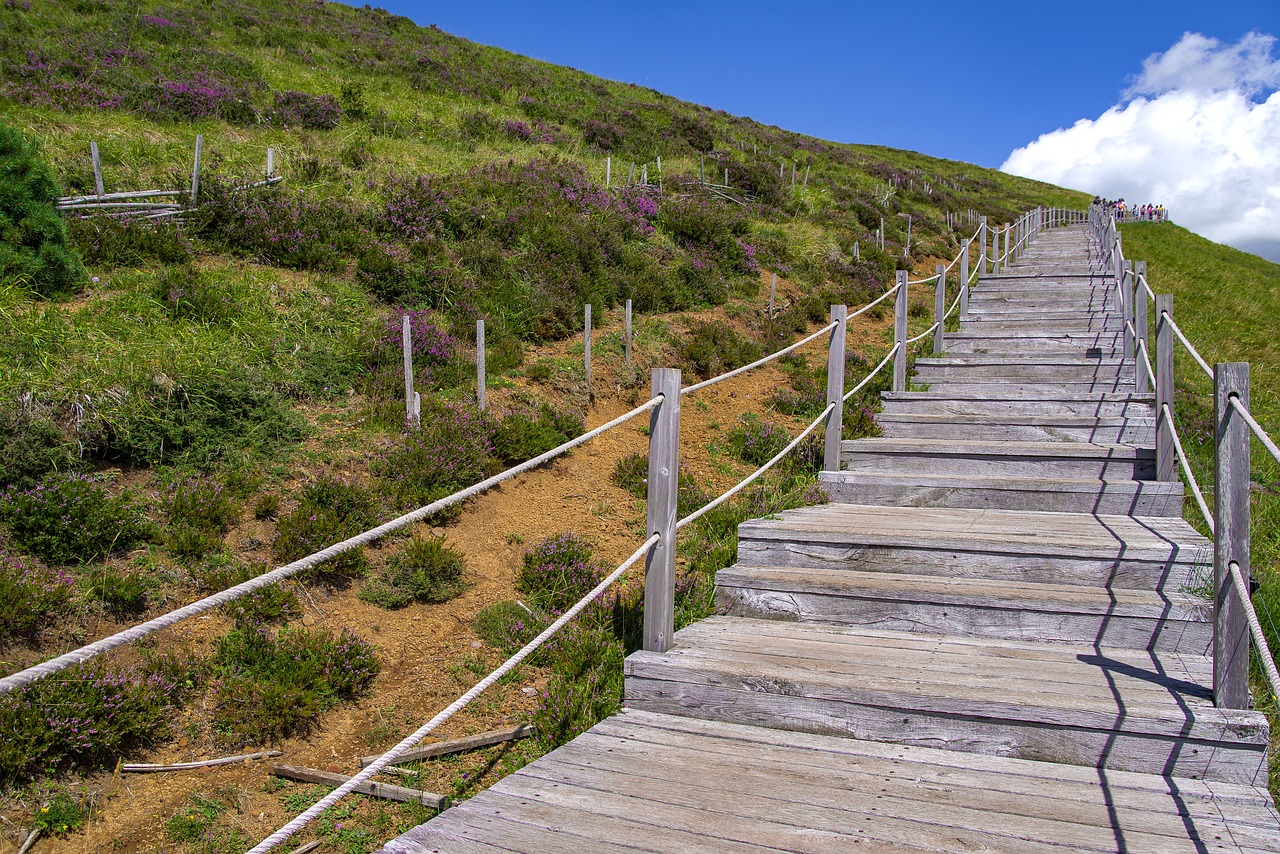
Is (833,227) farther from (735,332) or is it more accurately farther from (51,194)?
(51,194)

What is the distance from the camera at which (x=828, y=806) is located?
2.52m

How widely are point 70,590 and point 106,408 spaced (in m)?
1.92

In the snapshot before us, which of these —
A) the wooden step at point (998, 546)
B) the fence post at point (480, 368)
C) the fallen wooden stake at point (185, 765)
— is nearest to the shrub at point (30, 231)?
the fence post at point (480, 368)

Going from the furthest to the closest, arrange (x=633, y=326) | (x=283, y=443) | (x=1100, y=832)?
(x=633, y=326), (x=283, y=443), (x=1100, y=832)

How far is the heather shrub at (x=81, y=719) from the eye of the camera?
4.04m

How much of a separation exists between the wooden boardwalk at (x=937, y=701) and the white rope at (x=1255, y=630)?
0.20m

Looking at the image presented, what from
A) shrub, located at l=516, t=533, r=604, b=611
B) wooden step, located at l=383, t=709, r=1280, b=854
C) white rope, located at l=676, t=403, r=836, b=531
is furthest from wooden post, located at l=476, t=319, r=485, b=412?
wooden step, located at l=383, t=709, r=1280, b=854

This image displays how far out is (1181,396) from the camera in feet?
33.9

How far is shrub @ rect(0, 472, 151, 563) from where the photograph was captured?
5.48 meters

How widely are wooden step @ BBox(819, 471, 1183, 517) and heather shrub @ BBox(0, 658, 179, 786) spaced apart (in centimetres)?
458

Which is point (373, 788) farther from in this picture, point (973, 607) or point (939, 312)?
point (939, 312)

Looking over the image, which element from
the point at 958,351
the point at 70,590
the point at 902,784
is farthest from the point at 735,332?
the point at 902,784

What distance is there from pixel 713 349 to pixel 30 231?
8349mm

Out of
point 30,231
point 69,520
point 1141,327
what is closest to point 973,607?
point 1141,327
